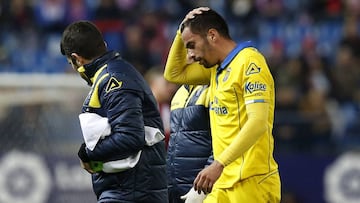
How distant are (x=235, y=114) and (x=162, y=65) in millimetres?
8740

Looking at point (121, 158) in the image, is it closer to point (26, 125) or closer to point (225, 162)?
point (225, 162)

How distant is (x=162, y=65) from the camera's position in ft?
47.0

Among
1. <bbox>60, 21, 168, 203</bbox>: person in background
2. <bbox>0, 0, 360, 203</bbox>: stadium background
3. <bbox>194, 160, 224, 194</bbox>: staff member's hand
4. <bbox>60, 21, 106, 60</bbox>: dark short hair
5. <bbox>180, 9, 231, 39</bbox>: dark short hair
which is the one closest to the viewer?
<bbox>194, 160, 224, 194</bbox>: staff member's hand

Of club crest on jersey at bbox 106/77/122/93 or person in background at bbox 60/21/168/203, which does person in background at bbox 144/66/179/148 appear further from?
club crest on jersey at bbox 106/77/122/93

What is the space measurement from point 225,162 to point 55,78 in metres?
6.00

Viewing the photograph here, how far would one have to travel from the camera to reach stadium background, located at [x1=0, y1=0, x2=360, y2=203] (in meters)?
10.9

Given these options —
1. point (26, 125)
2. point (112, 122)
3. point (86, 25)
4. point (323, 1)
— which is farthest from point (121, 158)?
point (323, 1)

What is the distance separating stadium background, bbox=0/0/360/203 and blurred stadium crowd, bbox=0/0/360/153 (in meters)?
0.02

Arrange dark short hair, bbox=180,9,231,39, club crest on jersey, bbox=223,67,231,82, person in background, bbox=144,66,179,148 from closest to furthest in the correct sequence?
club crest on jersey, bbox=223,67,231,82
dark short hair, bbox=180,9,231,39
person in background, bbox=144,66,179,148

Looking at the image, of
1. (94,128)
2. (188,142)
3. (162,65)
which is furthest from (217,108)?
(162,65)

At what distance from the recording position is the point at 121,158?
19.9ft

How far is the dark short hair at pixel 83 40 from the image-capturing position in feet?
20.1

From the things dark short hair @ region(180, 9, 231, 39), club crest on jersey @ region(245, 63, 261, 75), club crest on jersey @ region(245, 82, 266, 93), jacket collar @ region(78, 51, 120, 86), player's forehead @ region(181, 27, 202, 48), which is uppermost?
dark short hair @ region(180, 9, 231, 39)

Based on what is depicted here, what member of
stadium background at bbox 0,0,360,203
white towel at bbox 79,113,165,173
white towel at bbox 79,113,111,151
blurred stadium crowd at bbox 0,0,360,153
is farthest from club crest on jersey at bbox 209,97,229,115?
blurred stadium crowd at bbox 0,0,360,153
